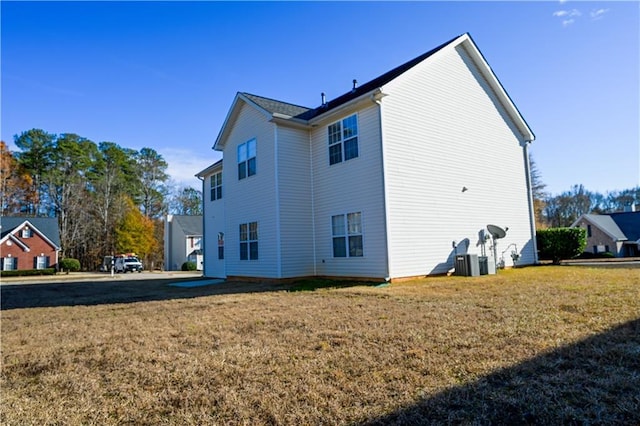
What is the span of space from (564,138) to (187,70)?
15.4 metres

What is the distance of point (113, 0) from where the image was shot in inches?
414

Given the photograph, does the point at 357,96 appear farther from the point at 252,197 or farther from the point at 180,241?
the point at 180,241

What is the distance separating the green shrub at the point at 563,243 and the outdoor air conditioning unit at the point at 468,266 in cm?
662

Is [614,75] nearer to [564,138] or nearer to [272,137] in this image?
[564,138]

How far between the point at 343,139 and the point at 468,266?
19.1 feet

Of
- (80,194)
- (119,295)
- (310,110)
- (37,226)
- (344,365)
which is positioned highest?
(80,194)

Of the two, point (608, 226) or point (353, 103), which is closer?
point (353, 103)

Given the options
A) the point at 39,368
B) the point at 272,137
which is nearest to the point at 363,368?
the point at 39,368

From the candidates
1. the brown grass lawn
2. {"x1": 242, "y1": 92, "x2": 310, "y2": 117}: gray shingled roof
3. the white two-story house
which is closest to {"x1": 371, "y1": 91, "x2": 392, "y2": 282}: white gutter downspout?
the white two-story house

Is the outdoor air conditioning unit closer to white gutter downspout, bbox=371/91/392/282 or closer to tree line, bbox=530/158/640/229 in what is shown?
white gutter downspout, bbox=371/91/392/282

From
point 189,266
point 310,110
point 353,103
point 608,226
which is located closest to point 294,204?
point 353,103

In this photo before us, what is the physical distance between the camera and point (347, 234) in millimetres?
12172

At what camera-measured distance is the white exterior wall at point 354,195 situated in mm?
11141

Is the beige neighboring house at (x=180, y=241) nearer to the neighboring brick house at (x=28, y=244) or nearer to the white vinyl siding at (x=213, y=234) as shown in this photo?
the neighboring brick house at (x=28, y=244)
